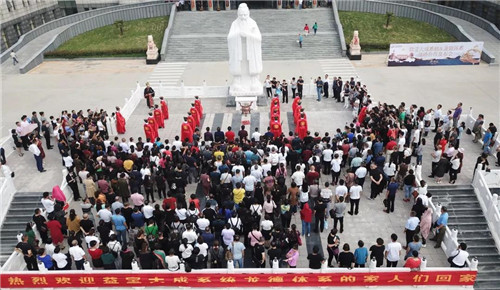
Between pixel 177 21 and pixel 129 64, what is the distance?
315 inches

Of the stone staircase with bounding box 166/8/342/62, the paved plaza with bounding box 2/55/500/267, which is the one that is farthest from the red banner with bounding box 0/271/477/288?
the stone staircase with bounding box 166/8/342/62

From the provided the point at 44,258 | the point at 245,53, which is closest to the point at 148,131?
the point at 245,53

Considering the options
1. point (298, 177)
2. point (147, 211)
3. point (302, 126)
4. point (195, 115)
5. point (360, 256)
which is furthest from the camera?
point (195, 115)

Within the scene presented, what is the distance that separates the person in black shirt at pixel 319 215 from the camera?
1213 cm

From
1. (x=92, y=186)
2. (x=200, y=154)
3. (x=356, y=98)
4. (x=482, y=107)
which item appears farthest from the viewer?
(x=482, y=107)

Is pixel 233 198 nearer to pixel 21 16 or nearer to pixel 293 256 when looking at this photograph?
pixel 293 256

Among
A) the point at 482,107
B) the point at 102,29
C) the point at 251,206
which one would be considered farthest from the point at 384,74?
the point at 102,29

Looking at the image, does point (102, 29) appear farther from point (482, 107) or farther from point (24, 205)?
point (482, 107)

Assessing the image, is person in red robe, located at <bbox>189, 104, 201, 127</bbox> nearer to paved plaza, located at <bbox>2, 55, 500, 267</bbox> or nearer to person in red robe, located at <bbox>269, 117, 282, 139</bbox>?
paved plaza, located at <bbox>2, 55, 500, 267</bbox>

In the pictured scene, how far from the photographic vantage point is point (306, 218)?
480 inches

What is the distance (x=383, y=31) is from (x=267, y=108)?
61.2ft

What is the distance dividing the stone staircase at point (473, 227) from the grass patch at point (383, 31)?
809 inches

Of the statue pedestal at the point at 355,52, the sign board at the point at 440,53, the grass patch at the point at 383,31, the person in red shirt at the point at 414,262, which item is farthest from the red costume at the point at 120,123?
the grass patch at the point at 383,31

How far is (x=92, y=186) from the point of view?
1348cm
